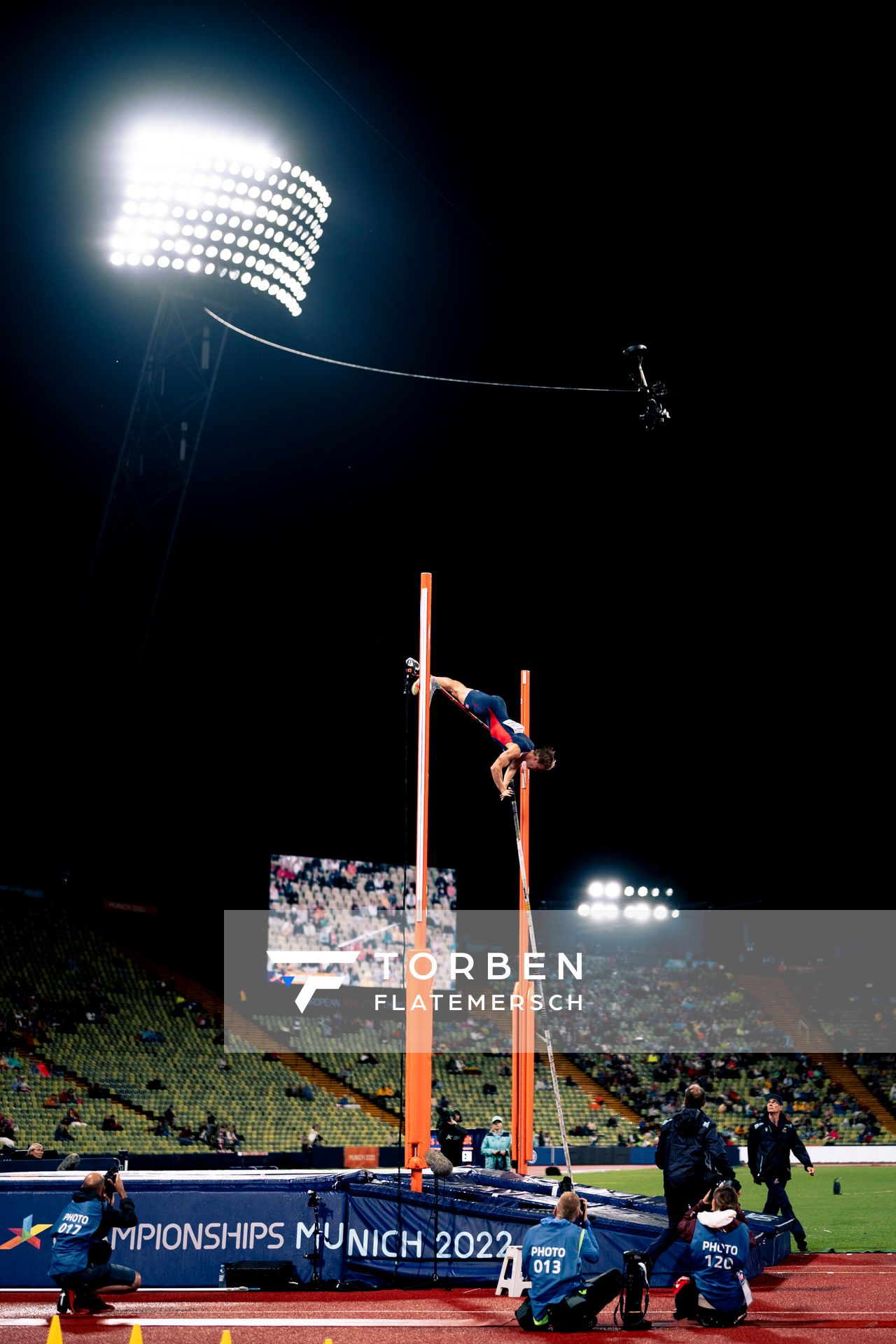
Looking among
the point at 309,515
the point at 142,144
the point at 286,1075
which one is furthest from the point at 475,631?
the point at 142,144

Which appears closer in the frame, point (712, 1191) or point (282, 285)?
point (712, 1191)

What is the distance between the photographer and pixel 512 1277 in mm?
10250

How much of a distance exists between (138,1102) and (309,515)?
1188 cm

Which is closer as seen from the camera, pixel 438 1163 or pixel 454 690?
pixel 454 690

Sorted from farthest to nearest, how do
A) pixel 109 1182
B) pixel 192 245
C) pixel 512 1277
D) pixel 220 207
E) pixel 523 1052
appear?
pixel 192 245, pixel 220 207, pixel 523 1052, pixel 512 1277, pixel 109 1182

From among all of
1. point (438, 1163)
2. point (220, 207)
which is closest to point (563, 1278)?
point (438, 1163)

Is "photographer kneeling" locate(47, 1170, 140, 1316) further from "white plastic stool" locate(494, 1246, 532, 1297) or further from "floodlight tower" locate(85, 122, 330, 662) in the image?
"floodlight tower" locate(85, 122, 330, 662)

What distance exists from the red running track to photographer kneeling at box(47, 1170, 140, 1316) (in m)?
0.22

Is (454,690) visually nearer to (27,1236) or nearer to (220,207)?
(27,1236)

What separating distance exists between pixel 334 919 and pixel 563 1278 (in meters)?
20.6

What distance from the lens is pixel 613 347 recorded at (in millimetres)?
15922

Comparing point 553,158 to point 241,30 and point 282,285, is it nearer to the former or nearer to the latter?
point 241,30

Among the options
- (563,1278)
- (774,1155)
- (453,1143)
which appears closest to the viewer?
(563,1278)

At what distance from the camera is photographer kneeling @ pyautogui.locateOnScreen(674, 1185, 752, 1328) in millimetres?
8828
